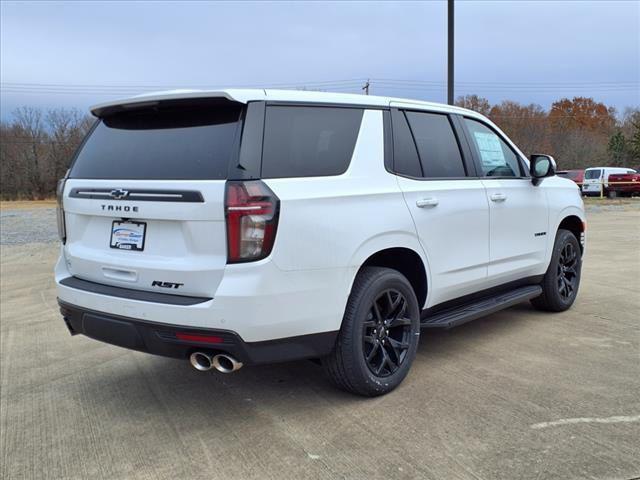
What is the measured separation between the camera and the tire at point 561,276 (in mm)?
5629

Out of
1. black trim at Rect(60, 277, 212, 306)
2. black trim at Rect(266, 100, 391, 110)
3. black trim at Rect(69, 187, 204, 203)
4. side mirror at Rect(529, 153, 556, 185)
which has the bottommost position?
black trim at Rect(60, 277, 212, 306)

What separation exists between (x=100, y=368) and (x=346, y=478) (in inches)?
102

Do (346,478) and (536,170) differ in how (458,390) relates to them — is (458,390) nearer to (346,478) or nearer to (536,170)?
(346,478)

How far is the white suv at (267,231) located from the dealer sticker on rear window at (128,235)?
0.05ft

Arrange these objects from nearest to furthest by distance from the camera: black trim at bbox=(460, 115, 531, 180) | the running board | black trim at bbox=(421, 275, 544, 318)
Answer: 1. the running board
2. black trim at bbox=(421, 275, 544, 318)
3. black trim at bbox=(460, 115, 531, 180)

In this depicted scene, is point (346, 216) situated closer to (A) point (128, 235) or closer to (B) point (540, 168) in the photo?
(A) point (128, 235)

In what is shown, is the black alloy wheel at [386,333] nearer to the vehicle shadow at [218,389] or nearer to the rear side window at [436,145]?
the vehicle shadow at [218,389]

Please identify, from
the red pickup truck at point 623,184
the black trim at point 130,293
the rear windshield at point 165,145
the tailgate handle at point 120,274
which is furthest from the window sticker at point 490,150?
the red pickup truck at point 623,184

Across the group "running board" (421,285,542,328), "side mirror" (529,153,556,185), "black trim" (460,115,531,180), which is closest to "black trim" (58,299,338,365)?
"running board" (421,285,542,328)

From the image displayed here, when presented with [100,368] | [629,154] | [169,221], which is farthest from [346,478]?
[629,154]

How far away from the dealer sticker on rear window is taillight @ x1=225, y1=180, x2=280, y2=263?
0.62 m

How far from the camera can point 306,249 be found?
317 cm

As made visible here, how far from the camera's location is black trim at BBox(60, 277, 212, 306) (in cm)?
309

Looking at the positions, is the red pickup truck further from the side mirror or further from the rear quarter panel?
the rear quarter panel
